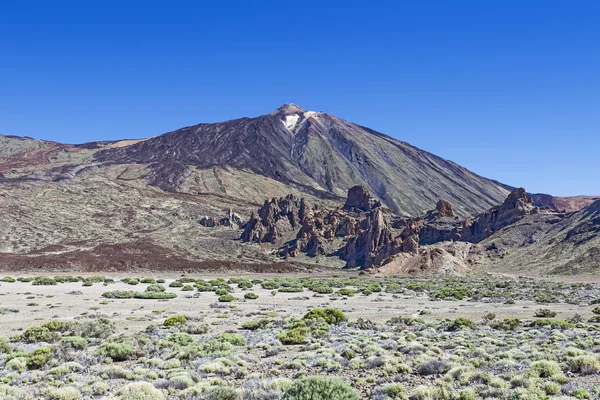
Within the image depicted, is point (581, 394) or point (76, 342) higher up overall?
point (581, 394)

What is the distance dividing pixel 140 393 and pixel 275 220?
95.6m

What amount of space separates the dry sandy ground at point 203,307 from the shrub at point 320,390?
525 inches

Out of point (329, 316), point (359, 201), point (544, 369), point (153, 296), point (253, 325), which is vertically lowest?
point (153, 296)

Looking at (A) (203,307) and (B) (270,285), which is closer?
(A) (203,307)

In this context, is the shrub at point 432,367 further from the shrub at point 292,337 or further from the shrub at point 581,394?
the shrub at point 292,337

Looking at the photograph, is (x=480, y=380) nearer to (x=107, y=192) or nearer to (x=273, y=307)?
(x=273, y=307)

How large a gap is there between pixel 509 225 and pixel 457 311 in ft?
232

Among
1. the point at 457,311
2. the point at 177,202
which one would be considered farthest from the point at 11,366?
the point at 177,202

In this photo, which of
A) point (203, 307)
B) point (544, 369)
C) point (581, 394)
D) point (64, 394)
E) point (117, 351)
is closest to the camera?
point (581, 394)

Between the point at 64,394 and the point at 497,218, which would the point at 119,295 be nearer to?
the point at 64,394

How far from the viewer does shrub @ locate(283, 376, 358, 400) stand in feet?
29.5

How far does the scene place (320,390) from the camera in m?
9.06

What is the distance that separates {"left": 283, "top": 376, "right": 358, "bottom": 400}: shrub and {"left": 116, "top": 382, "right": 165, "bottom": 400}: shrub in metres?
3.15

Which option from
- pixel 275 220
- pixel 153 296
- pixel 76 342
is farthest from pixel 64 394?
pixel 275 220
